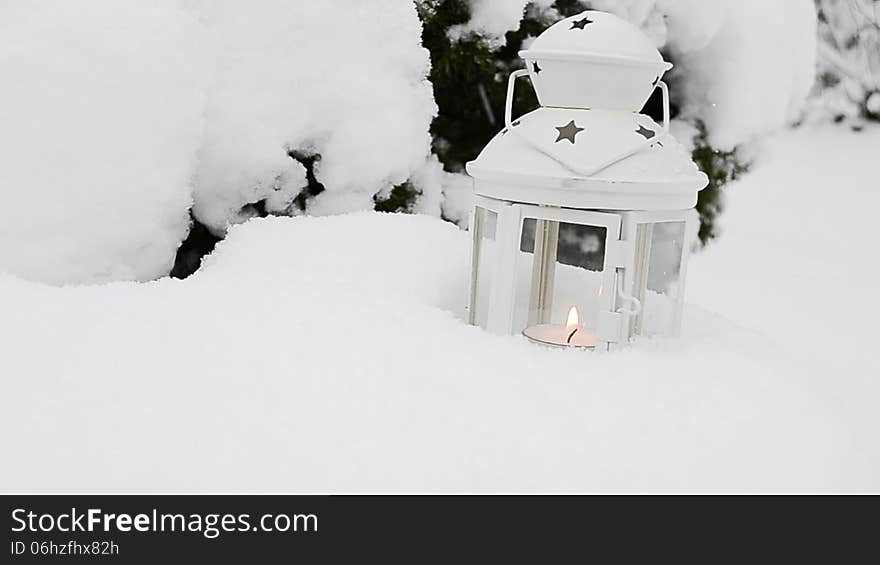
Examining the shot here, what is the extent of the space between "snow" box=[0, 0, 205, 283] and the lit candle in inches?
32.0

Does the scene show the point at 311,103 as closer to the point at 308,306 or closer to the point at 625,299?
the point at 308,306

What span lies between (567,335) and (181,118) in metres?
0.93

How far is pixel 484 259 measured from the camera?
2.03 meters

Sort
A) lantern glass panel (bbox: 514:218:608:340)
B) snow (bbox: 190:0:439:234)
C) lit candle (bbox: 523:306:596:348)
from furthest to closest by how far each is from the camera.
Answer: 1. snow (bbox: 190:0:439:234)
2. lantern glass panel (bbox: 514:218:608:340)
3. lit candle (bbox: 523:306:596:348)

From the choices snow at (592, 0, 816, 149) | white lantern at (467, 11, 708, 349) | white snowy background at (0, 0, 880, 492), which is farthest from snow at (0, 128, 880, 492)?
snow at (592, 0, 816, 149)

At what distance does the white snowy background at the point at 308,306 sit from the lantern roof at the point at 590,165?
27 cm

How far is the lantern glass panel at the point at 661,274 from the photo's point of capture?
70.3 inches

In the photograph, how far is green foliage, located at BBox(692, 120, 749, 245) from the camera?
2932 millimetres

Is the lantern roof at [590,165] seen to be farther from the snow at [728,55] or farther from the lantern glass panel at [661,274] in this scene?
the snow at [728,55]

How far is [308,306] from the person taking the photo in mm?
1648

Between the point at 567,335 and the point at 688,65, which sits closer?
the point at 567,335

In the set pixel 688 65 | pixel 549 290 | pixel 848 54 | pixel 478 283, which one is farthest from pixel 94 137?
pixel 848 54

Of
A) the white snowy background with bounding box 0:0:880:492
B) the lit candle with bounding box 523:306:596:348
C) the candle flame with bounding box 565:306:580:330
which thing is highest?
the white snowy background with bounding box 0:0:880:492

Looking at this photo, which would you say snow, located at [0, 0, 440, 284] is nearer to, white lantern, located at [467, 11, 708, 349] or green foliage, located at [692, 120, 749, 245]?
white lantern, located at [467, 11, 708, 349]
